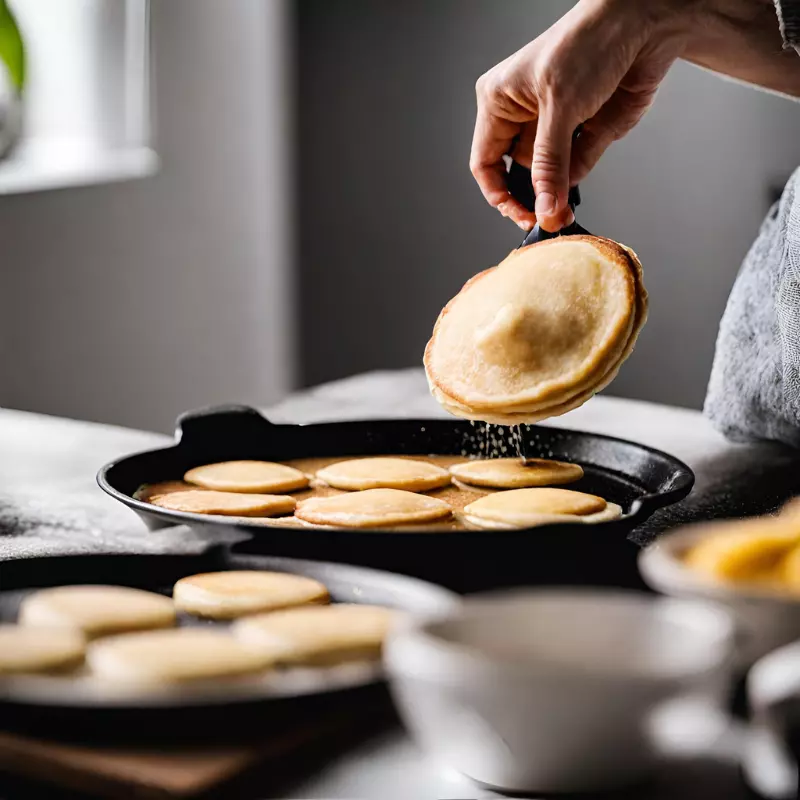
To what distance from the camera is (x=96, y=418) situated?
125 inches

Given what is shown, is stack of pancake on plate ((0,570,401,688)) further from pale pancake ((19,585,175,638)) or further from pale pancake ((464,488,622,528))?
pale pancake ((464,488,622,528))

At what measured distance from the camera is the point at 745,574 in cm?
53

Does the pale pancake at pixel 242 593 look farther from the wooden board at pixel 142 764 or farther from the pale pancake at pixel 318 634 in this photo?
the wooden board at pixel 142 764

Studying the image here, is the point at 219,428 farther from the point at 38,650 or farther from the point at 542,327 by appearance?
the point at 38,650

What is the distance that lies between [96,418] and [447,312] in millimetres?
2199

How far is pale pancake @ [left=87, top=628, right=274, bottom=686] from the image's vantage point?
55 cm

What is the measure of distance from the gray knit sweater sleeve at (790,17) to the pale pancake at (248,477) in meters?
0.64

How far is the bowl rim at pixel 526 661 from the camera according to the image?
17.2 inches

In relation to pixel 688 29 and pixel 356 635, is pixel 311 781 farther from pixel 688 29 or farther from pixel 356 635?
pixel 688 29

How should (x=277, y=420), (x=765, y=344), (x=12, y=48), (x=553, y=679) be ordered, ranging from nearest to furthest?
1. (x=553, y=679)
2. (x=765, y=344)
3. (x=277, y=420)
4. (x=12, y=48)

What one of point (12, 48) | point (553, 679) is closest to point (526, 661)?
point (553, 679)

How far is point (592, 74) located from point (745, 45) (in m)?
0.24

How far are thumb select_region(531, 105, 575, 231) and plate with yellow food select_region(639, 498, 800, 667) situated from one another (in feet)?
2.11

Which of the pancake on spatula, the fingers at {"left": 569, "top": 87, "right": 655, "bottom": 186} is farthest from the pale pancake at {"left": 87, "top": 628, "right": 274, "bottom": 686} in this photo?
the fingers at {"left": 569, "top": 87, "right": 655, "bottom": 186}
